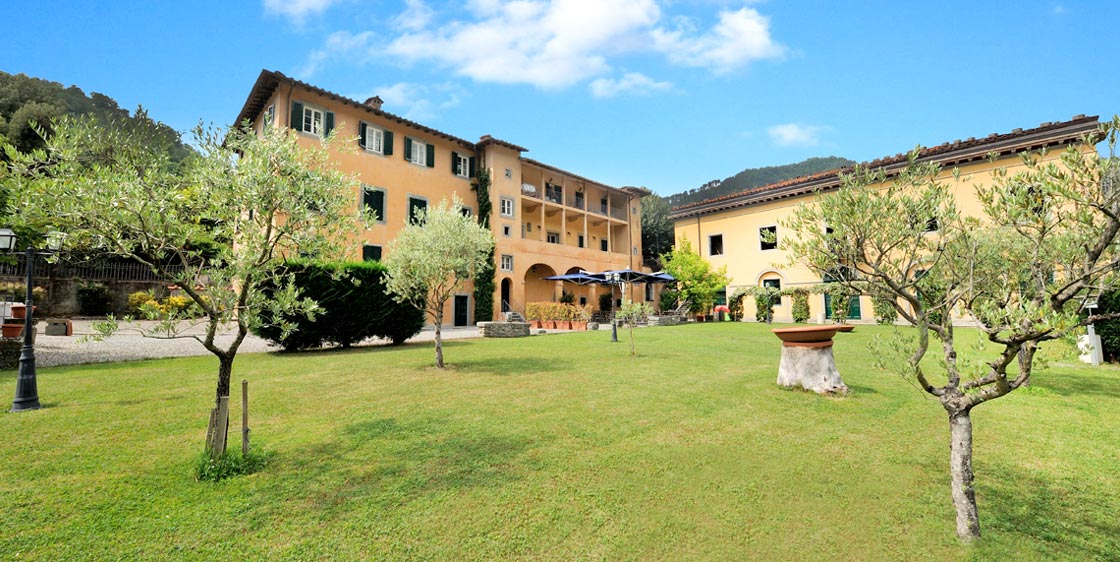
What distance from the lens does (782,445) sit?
4570mm

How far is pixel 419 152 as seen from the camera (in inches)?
995

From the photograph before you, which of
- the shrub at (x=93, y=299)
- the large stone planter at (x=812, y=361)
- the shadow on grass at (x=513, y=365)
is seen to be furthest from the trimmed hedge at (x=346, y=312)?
the shrub at (x=93, y=299)

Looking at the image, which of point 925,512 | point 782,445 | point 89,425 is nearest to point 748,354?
point 782,445

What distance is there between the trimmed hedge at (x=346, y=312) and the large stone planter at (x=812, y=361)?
33.3 ft

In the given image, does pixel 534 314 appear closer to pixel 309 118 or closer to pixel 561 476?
pixel 309 118

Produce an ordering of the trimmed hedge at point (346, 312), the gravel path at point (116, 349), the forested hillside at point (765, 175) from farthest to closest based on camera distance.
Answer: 1. the forested hillside at point (765, 175)
2. the trimmed hedge at point (346, 312)
3. the gravel path at point (116, 349)

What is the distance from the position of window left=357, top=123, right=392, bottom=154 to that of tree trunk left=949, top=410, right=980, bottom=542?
24257 mm

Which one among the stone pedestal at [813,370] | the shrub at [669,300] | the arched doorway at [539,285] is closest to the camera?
the stone pedestal at [813,370]

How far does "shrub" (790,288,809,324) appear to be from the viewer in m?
25.7

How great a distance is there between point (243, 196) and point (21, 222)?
1.50 m

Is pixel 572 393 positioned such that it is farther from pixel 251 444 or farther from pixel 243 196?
pixel 243 196

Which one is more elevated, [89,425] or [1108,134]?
[1108,134]

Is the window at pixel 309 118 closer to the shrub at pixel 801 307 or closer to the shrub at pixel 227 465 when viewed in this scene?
the shrub at pixel 227 465

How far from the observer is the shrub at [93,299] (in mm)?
21938
